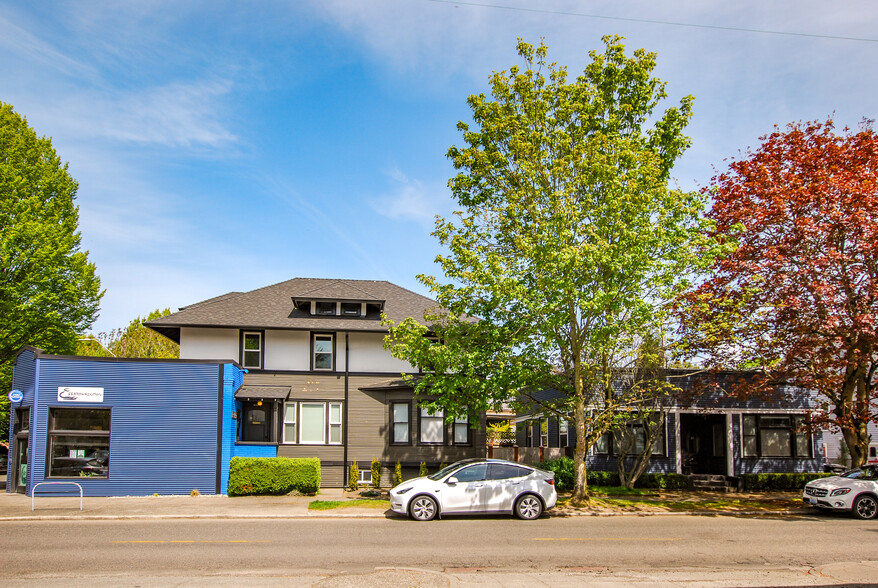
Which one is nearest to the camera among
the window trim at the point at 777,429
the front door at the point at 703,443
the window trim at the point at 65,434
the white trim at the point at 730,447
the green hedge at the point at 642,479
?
the window trim at the point at 65,434

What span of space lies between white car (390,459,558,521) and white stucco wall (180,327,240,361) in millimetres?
12368

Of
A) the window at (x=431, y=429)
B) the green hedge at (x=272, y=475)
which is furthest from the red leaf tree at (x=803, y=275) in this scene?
the green hedge at (x=272, y=475)

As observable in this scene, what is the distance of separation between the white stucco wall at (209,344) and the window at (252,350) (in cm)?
31

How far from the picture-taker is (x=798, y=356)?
21.5 m

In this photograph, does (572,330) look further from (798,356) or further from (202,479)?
(202,479)

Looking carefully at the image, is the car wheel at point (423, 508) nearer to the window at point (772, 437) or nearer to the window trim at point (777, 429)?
the window trim at point (777, 429)

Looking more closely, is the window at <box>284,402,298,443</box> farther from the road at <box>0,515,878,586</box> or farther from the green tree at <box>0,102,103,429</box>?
the green tree at <box>0,102,103,429</box>

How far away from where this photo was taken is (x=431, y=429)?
1102 inches

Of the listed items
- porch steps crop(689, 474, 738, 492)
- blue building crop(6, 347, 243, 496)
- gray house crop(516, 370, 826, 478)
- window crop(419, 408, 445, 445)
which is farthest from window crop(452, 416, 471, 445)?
porch steps crop(689, 474, 738, 492)

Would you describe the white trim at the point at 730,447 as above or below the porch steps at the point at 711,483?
above

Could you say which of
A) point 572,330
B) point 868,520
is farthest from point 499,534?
point 868,520

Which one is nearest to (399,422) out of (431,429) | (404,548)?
(431,429)

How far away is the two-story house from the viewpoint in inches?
1091

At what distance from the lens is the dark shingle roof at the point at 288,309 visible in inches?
1091
